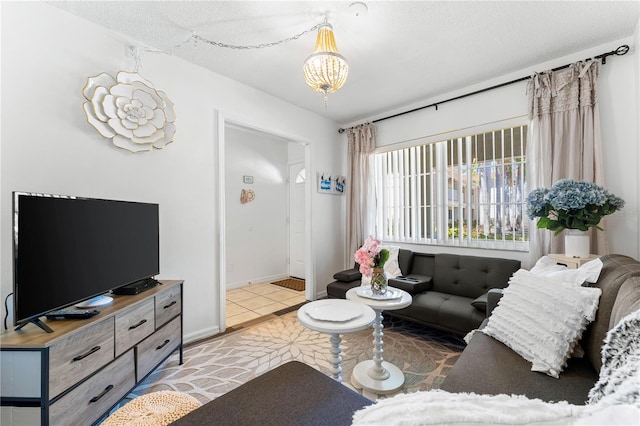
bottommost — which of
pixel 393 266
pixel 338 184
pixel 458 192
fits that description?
pixel 393 266

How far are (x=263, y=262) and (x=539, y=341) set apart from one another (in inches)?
169

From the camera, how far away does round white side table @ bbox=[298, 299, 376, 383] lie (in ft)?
4.91

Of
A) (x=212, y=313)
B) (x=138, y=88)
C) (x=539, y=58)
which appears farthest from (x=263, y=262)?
(x=539, y=58)

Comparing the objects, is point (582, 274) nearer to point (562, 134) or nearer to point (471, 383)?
point (471, 383)

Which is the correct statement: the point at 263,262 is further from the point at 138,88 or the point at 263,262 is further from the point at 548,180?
the point at 548,180

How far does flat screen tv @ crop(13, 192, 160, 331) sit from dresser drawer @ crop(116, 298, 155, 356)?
202 millimetres

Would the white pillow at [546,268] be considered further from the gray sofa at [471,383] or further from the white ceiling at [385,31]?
the white ceiling at [385,31]

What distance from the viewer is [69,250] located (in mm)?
1476

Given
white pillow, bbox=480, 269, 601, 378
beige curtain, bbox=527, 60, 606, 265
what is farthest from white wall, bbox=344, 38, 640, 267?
white pillow, bbox=480, 269, 601, 378

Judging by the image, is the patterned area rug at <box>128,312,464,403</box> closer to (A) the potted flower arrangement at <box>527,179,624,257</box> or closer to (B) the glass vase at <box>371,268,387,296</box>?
(B) the glass vase at <box>371,268,387,296</box>

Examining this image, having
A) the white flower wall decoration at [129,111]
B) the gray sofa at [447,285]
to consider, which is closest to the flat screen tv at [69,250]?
the white flower wall decoration at [129,111]

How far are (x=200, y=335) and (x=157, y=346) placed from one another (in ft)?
2.49

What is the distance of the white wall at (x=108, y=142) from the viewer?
174 cm

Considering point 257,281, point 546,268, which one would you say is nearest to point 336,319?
point 546,268
